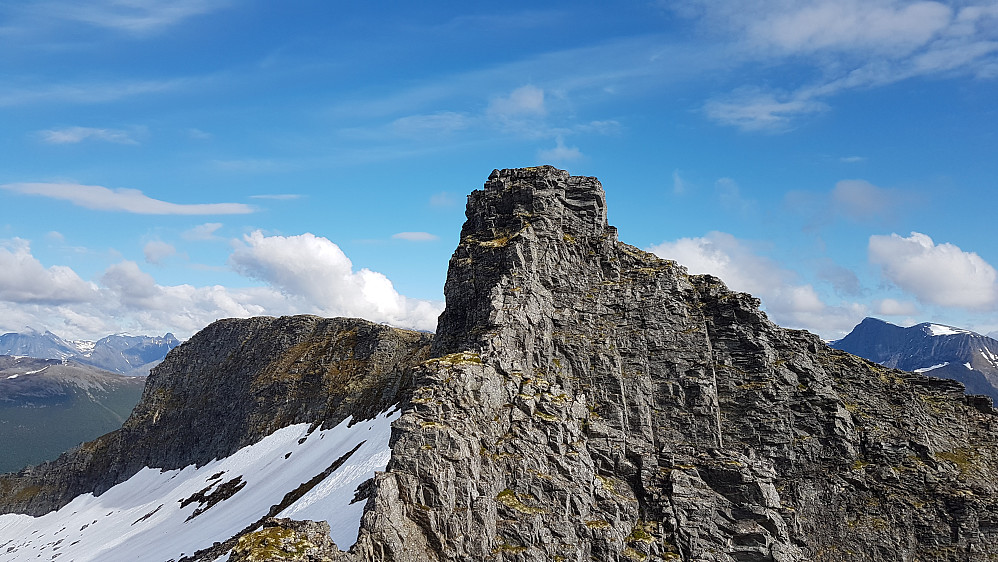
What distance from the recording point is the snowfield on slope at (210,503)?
236 ft

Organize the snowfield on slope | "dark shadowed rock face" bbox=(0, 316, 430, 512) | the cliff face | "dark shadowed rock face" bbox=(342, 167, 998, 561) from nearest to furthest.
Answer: the cliff face, "dark shadowed rock face" bbox=(342, 167, 998, 561), the snowfield on slope, "dark shadowed rock face" bbox=(0, 316, 430, 512)

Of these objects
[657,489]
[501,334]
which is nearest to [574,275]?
[501,334]

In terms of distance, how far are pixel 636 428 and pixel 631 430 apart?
558 millimetres

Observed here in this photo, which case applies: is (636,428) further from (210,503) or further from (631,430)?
(210,503)

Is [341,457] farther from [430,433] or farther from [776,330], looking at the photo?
[776,330]

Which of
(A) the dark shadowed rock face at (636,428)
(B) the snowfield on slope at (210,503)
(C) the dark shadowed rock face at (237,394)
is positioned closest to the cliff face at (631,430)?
(A) the dark shadowed rock face at (636,428)

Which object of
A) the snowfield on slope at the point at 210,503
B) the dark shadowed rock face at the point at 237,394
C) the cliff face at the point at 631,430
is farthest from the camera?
the dark shadowed rock face at the point at 237,394

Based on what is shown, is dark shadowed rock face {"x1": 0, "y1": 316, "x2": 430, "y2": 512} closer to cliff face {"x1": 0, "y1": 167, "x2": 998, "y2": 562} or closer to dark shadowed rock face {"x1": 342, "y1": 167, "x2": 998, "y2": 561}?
cliff face {"x1": 0, "y1": 167, "x2": 998, "y2": 562}

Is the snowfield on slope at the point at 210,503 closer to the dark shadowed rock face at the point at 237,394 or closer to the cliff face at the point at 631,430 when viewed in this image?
the dark shadowed rock face at the point at 237,394

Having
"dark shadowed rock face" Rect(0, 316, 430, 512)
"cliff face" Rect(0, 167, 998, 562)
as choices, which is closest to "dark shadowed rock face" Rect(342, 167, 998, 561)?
"cliff face" Rect(0, 167, 998, 562)

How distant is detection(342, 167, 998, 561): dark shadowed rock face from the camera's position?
45.1 m

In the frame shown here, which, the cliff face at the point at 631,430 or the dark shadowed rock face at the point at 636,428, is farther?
the dark shadowed rock face at the point at 636,428

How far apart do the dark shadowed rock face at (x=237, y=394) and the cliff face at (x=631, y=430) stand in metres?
46.1

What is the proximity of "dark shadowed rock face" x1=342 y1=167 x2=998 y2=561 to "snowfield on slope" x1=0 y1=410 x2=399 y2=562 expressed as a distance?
1448cm
